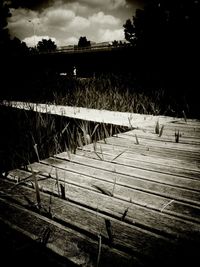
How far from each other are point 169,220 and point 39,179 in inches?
35.2

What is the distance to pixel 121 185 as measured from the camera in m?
1.64

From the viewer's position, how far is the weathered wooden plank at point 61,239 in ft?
3.21

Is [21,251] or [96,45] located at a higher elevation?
[96,45]

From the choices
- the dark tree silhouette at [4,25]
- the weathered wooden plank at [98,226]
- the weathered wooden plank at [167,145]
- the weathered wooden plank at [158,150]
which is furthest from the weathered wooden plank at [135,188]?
the dark tree silhouette at [4,25]

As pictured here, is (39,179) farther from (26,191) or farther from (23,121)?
(23,121)

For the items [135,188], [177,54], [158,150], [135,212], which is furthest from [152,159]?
[177,54]

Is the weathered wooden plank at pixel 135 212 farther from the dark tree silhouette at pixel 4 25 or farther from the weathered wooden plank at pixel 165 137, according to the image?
the dark tree silhouette at pixel 4 25

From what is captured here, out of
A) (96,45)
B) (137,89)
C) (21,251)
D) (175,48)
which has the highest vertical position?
(96,45)

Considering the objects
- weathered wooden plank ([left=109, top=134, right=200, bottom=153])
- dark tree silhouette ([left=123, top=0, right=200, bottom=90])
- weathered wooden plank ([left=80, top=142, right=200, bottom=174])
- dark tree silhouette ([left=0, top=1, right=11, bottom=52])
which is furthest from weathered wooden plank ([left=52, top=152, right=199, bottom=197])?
dark tree silhouette ([left=0, top=1, right=11, bottom=52])

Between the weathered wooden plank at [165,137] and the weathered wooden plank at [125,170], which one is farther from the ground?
the weathered wooden plank at [165,137]

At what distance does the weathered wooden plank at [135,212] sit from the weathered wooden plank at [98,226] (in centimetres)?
5

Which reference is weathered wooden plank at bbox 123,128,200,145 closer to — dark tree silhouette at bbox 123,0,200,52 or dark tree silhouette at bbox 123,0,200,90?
dark tree silhouette at bbox 123,0,200,90

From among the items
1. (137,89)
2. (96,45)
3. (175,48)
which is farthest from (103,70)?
(137,89)

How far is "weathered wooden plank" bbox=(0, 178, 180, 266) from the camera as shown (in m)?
1.05
